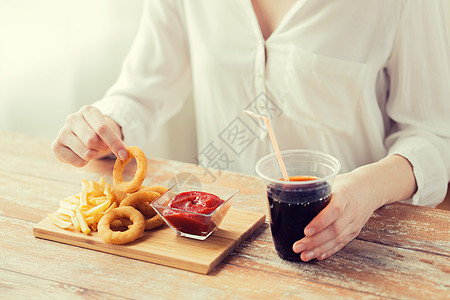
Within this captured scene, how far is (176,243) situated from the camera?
1.17 metres

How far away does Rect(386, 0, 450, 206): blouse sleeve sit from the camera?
Result: 1462 millimetres

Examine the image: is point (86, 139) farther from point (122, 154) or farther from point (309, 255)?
point (309, 255)

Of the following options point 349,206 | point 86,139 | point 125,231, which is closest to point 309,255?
point 349,206

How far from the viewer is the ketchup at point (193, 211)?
45.1 inches

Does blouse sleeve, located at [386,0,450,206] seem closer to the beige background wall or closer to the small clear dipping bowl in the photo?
the small clear dipping bowl

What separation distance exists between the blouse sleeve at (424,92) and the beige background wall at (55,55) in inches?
53.8

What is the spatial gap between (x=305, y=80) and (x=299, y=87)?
29 mm

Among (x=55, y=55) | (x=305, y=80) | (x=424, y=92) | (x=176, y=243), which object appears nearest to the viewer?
(x=176, y=243)

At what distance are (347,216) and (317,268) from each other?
0.42ft

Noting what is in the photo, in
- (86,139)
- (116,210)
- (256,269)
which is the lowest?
(256,269)

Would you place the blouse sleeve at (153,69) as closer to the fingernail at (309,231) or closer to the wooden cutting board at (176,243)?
the wooden cutting board at (176,243)

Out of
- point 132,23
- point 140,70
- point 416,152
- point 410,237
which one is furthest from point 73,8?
point 410,237

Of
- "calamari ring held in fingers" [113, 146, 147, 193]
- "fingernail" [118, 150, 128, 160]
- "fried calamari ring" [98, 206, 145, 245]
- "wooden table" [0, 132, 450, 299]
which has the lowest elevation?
"wooden table" [0, 132, 450, 299]

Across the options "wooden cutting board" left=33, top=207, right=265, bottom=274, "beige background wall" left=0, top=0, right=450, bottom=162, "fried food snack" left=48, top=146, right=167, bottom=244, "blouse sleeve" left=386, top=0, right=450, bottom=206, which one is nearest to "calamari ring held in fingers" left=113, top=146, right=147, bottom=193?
"fried food snack" left=48, top=146, right=167, bottom=244
